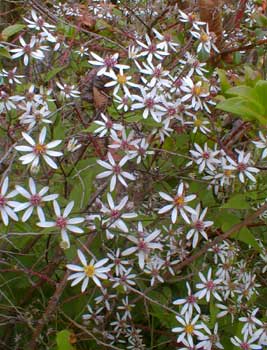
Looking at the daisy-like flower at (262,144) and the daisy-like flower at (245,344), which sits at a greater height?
the daisy-like flower at (262,144)

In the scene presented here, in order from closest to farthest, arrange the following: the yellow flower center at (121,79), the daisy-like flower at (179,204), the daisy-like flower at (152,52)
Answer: the daisy-like flower at (179,204) < the yellow flower center at (121,79) < the daisy-like flower at (152,52)

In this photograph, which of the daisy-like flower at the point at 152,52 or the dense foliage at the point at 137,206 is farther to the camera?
the daisy-like flower at the point at 152,52

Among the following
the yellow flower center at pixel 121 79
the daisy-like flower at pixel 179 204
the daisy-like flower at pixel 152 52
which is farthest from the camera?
the daisy-like flower at pixel 152 52

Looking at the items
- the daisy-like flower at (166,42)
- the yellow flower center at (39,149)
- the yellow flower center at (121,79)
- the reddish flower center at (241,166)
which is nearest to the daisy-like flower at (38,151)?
the yellow flower center at (39,149)

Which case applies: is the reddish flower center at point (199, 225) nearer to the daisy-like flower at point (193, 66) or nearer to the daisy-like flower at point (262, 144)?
the daisy-like flower at point (262, 144)

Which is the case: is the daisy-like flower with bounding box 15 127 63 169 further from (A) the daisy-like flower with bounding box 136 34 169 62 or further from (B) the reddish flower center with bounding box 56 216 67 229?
(A) the daisy-like flower with bounding box 136 34 169 62

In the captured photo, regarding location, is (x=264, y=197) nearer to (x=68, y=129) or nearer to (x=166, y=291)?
(x=166, y=291)

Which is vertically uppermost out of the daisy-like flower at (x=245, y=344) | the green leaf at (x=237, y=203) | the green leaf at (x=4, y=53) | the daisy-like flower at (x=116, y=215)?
the green leaf at (x=4, y=53)

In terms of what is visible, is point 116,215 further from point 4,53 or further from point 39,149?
point 4,53
